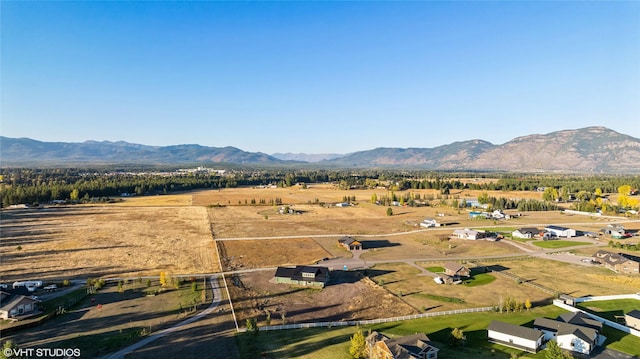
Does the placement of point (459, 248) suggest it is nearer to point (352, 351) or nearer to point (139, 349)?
point (352, 351)

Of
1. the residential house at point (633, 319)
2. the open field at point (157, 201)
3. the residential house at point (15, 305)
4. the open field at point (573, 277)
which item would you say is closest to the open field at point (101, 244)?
the residential house at point (15, 305)

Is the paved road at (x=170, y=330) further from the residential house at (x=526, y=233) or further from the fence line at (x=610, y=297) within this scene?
the residential house at (x=526, y=233)

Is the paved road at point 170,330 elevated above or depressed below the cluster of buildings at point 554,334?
below

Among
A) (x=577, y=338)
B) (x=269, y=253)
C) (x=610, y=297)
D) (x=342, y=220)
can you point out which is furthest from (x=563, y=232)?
(x=269, y=253)

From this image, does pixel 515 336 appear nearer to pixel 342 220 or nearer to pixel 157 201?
pixel 342 220

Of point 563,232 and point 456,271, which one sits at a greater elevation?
point 563,232

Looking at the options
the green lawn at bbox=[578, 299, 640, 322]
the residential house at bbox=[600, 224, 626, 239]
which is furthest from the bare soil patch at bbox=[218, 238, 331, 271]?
the residential house at bbox=[600, 224, 626, 239]
